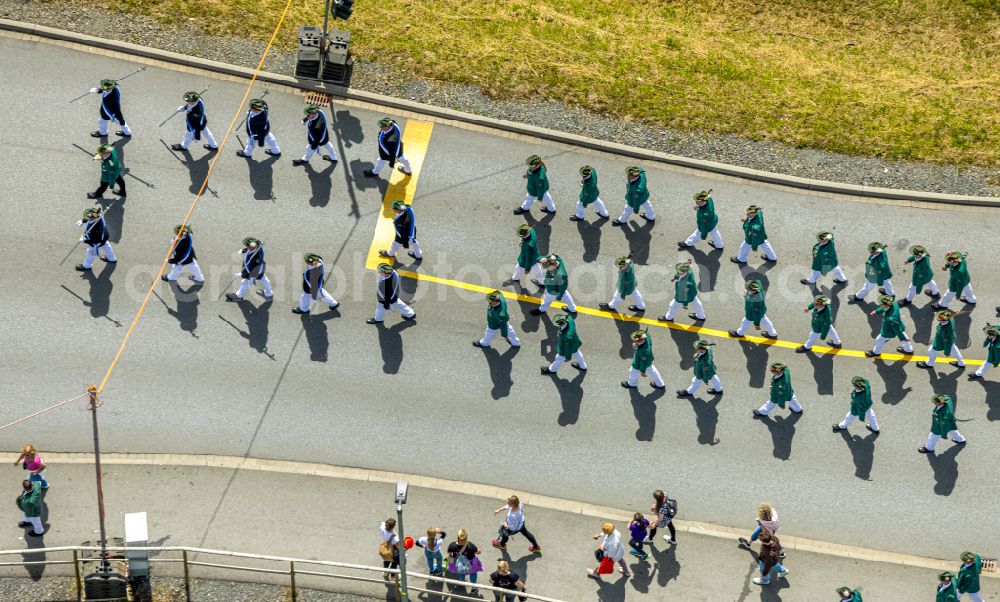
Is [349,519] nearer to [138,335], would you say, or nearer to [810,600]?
[138,335]

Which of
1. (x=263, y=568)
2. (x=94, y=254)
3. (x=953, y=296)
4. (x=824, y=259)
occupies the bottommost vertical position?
(x=263, y=568)

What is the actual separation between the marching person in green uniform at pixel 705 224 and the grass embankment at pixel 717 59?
3.22 meters

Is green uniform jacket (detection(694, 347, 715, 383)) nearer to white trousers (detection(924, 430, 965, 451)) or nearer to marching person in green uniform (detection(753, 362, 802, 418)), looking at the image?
marching person in green uniform (detection(753, 362, 802, 418))

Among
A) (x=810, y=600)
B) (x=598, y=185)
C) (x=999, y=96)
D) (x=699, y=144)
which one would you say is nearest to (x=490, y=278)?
(x=598, y=185)

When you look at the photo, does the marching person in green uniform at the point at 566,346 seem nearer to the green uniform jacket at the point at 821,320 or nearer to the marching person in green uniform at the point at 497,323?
the marching person in green uniform at the point at 497,323

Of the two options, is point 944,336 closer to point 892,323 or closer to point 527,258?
point 892,323

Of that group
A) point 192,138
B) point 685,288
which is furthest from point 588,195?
point 192,138

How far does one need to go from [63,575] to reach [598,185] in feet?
45.8

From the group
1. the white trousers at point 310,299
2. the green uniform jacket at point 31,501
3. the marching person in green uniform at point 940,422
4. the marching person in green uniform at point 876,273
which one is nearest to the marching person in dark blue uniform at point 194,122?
the white trousers at point 310,299

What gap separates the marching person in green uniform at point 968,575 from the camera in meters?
26.0

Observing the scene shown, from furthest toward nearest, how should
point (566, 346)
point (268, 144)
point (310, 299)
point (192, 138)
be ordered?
point (268, 144) → point (192, 138) → point (310, 299) → point (566, 346)

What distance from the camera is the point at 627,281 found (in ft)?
98.1

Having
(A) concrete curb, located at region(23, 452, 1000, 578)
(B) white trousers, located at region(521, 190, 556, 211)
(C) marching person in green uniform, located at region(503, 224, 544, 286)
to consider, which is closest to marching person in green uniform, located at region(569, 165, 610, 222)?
(B) white trousers, located at region(521, 190, 556, 211)

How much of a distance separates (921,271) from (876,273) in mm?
895
